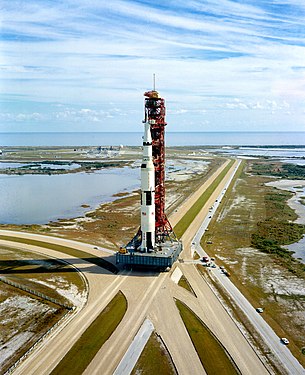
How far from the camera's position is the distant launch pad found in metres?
56.9

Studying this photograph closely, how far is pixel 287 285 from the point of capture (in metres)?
53.8

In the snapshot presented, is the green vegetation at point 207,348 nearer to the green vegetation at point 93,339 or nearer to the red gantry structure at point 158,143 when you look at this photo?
the green vegetation at point 93,339

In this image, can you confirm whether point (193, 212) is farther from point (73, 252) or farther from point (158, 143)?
point (158, 143)

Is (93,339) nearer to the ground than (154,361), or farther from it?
farther from it

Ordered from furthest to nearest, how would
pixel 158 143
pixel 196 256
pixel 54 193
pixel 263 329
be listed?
pixel 54 193 < pixel 196 256 < pixel 158 143 < pixel 263 329

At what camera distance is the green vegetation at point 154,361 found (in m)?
34.6

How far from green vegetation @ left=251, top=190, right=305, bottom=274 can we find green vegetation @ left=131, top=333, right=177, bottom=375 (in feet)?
99.6

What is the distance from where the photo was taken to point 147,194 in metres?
58.2

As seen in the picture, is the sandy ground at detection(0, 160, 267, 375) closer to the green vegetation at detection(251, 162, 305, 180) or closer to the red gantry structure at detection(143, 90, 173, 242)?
the red gantry structure at detection(143, 90, 173, 242)

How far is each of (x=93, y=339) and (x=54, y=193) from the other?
9779 cm

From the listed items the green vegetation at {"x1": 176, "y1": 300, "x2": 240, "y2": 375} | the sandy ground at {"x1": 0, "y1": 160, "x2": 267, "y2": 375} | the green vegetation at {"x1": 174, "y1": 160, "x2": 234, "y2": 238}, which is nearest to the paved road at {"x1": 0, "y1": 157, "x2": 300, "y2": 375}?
the sandy ground at {"x1": 0, "y1": 160, "x2": 267, "y2": 375}

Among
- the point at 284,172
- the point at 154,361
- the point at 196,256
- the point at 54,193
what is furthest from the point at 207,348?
the point at 284,172

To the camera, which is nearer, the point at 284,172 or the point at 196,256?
the point at 196,256

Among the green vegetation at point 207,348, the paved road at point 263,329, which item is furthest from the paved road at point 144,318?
the paved road at point 263,329
